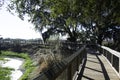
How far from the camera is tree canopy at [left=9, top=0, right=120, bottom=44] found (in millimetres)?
18186

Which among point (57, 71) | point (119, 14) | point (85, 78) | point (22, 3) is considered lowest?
point (85, 78)

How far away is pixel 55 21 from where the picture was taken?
2015 inches

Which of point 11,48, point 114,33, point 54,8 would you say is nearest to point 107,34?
point 114,33

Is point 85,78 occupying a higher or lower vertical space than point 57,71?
lower

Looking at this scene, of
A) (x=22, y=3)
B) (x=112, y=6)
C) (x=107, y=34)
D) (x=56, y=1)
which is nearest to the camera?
(x=112, y=6)

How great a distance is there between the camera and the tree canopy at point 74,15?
18186 mm

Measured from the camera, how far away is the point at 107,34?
5450cm

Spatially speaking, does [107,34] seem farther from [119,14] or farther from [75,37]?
[119,14]

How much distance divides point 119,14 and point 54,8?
14.7 feet

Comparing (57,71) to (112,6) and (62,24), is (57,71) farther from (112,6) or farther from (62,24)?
→ (62,24)

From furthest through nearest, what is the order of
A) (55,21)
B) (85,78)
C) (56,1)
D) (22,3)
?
(55,21) → (22,3) → (56,1) → (85,78)

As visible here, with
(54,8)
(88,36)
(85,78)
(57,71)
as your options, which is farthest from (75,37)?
(57,71)

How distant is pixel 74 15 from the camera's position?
25.2 m

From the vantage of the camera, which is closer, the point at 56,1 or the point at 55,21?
the point at 56,1
